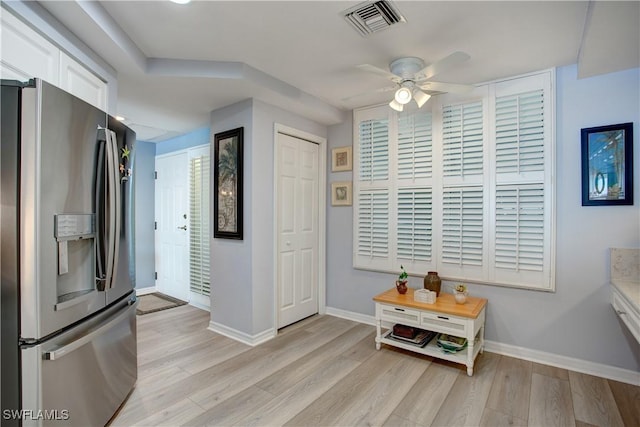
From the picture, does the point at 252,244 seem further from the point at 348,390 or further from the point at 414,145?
the point at 414,145

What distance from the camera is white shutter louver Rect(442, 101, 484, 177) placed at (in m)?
2.93

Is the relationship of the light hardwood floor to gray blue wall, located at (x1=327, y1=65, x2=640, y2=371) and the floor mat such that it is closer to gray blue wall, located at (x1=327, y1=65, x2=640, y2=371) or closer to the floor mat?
gray blue wall, located at (x1=327, y1=65, x2=640, y2=371)

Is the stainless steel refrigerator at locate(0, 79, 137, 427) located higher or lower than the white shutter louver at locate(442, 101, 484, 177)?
lower

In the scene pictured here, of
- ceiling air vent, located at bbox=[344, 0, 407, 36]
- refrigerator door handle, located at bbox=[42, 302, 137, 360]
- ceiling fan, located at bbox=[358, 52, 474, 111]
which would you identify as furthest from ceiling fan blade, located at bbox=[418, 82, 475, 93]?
refrigerator door handle, located at bbox=[42, 302, 137, 360]

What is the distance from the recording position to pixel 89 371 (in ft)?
5.49

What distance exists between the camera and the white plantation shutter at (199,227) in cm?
419

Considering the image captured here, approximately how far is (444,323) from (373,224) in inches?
52.3

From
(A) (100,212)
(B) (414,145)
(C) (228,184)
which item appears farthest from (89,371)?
(B) (414,145)

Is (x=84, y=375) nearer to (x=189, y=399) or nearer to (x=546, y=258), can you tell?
(x=189, y=399)

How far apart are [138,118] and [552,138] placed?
13.8ft

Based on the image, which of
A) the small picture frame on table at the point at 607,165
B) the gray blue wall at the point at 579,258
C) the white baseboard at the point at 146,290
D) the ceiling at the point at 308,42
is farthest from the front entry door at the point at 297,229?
the white baseboard at the point at 146,290

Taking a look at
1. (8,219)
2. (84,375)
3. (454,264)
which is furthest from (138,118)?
(454,264)

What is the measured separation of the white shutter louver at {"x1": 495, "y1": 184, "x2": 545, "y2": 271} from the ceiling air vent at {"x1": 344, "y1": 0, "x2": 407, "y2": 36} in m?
1.75

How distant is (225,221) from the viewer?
328 cm
